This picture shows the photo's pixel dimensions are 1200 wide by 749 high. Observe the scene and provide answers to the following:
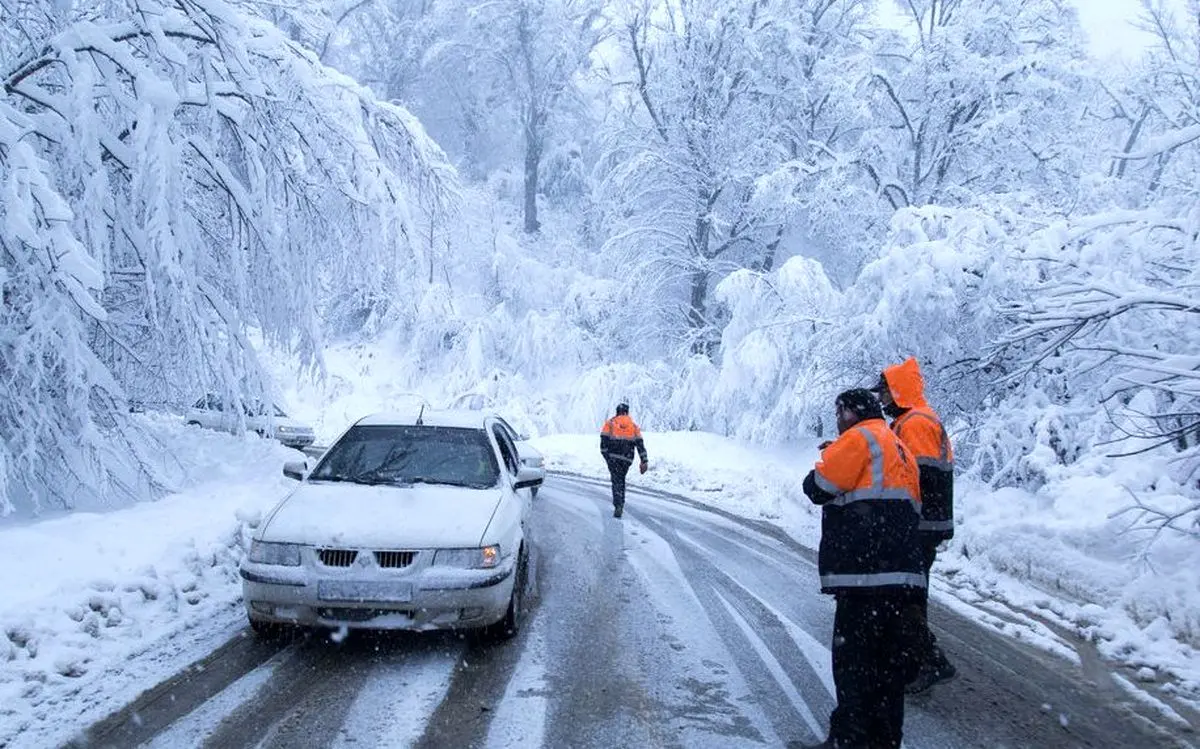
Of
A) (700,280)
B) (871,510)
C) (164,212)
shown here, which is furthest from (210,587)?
(700,280)

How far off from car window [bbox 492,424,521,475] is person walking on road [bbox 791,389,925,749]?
12.9ft

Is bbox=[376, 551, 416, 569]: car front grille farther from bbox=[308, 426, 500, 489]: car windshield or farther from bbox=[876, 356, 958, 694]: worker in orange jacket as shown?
bbox=[876, 356, 958, 694]: worker in orange jacket

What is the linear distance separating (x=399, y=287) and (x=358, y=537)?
4823mm

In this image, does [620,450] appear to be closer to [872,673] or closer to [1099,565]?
[1099,565]

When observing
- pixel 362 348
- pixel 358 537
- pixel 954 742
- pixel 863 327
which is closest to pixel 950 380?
pixel 863 327

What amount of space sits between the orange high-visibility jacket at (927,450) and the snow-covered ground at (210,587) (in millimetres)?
1975

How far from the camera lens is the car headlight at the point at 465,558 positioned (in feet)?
17.2

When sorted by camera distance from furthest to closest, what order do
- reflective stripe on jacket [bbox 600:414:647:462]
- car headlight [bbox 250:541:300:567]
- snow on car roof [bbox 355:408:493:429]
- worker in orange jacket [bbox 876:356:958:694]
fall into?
reflective stripe on jacket [bbox 600:414:647:462] → snow on car roof [bbox 355:408:493:429] → car headlight [bbox 250:541:300:567] → worker in orange jacket [bbox 876:356:958:694]

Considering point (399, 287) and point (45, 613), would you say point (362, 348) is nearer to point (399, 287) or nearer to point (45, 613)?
point (399, 287)

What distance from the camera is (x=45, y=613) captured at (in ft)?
17.3

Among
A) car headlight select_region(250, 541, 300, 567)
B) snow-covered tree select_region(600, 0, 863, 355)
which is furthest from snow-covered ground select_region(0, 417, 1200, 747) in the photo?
snow-covered tree select_region(600, 0, 863, 355)

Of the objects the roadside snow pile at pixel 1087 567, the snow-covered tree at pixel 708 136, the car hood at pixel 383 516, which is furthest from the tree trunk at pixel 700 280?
the car hood at pixel 383 516

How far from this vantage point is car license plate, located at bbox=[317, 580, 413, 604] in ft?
16.5

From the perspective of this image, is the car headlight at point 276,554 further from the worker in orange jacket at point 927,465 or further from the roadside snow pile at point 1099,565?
the roadside snow pile at point 1099,565
